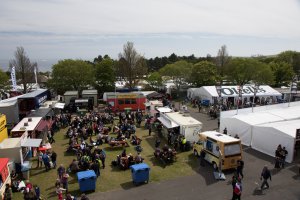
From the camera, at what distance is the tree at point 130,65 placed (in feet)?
165

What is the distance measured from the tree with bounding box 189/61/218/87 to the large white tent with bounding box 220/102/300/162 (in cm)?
2184

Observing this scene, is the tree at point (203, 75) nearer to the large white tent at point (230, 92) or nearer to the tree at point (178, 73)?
the tree at point (178, 73)

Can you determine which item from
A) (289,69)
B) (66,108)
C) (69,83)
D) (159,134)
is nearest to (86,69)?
(69,83)

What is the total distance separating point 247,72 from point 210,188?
37690mm

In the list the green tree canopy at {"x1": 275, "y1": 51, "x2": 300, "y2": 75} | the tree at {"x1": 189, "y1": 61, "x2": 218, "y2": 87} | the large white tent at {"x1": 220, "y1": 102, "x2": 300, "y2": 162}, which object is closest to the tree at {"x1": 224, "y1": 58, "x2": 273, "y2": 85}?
the tree at {"x1": 189, "y1": 61, "x2": 218, "y2": 87}

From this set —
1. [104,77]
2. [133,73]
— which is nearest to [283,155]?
[104,77]

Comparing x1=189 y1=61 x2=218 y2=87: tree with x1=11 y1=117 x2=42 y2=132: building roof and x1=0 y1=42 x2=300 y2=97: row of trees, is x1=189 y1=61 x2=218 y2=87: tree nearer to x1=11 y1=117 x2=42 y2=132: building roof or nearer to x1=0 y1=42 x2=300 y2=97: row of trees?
x1=0 y1=42 x2=300 y2=97: row of trees

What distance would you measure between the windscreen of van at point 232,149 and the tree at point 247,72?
33.7 m

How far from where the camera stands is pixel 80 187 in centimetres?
1282

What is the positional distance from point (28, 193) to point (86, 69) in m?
32.4

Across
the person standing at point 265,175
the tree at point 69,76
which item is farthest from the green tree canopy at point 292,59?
the person standing at point 265,175

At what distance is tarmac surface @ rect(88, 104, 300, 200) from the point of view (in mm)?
12422

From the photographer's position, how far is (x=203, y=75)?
150ft

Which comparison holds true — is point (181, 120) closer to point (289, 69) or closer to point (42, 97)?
point (42, 97)
